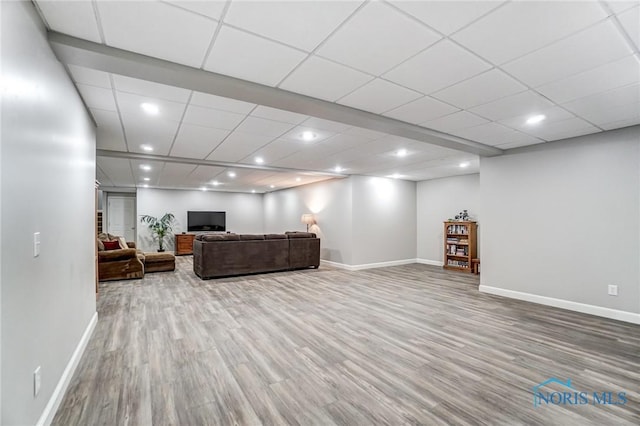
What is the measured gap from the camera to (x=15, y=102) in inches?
54.2

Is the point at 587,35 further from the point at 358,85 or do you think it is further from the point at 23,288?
the point at 23,288

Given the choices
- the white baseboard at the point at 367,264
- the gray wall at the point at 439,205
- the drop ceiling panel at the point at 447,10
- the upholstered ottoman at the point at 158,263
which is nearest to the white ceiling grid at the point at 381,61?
the drop ceiling panel at the point at 447,10

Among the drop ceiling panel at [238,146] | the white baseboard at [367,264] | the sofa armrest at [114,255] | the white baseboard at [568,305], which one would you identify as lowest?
the white baseboard at [367,264]

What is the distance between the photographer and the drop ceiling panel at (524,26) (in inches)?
63.3

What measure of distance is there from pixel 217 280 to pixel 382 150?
4.16 metres

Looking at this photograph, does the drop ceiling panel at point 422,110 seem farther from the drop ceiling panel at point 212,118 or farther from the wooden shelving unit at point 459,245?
the wooden shelving unit at point 459,245

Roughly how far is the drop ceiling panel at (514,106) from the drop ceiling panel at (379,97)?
2.78 feet

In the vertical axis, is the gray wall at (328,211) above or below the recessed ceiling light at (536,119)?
below

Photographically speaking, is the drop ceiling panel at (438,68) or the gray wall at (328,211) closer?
the drop ceiling panel at (438,68)

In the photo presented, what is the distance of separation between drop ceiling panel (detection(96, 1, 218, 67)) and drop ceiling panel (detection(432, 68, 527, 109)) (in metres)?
2.02

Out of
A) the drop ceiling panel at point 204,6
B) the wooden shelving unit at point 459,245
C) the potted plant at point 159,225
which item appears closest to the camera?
the drop ceiling panel at point 204,6

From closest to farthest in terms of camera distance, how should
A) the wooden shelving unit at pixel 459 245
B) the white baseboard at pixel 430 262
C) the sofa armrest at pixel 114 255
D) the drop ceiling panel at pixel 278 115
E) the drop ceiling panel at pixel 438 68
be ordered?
the drop ceiling panel at pixel 438 68 → the drop ceiling panel at pixel 278 115 → the sofa armrest at pixel 114 255 → the wooden shelving unit at pixel 459 245 → the white baseboard at pixel 430 262

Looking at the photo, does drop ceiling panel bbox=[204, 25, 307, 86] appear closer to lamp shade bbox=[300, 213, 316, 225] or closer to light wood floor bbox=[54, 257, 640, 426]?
light wood floor bbox=[54, 257, 640, 426]

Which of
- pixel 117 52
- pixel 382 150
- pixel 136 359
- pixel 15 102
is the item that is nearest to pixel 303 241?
pixel 382 150
